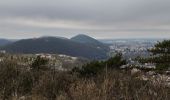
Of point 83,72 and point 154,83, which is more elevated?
point 154,83

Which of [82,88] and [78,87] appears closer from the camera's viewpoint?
[82,88]

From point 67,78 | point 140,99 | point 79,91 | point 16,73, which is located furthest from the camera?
point 16,73

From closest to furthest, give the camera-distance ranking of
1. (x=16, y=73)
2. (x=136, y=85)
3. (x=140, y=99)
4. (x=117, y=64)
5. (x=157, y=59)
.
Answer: (x=140, y=99) < (x=136, y=85) < (x=16, y=73) < (x=117, y=64) < (x=157, y=59)

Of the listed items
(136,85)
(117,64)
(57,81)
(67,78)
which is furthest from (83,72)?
(136,85)

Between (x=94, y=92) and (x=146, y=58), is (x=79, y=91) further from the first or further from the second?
(x=146, y=58)

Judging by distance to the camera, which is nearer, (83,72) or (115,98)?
(115,98)

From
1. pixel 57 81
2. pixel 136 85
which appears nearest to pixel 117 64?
pixel 57 81
